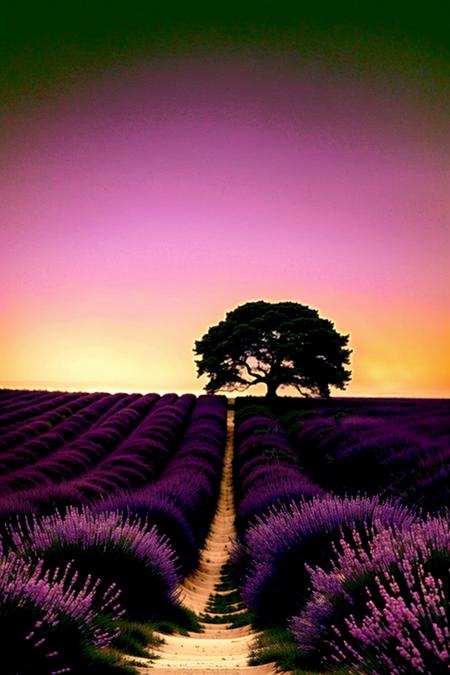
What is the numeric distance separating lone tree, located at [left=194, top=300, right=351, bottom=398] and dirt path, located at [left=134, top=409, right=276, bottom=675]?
28.8m

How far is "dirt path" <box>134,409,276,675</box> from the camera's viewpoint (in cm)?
464

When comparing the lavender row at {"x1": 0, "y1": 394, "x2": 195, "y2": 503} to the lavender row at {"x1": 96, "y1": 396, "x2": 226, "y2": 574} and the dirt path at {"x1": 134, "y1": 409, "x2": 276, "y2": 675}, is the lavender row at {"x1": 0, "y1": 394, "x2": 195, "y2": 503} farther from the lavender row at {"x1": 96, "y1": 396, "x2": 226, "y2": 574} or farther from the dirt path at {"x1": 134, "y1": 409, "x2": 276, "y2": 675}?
the dirt path at {"x1": 134, "y1": 409, "x2": 276, "y2": 675}

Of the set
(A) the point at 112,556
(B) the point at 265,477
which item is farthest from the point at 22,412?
(A) the point at 112,556

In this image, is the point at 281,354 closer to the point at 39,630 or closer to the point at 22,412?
the point at 22,412

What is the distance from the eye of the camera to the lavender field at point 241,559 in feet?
11.9

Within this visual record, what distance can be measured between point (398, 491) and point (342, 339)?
3314 cm

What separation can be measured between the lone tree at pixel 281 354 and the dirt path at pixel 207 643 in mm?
28815

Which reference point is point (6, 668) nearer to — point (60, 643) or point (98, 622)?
point (60, 643)

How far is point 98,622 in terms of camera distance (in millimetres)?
4746

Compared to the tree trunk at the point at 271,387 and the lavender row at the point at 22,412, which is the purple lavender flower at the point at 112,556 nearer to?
the lavender row at the point at 22,412

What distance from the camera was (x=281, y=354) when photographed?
41562 mm

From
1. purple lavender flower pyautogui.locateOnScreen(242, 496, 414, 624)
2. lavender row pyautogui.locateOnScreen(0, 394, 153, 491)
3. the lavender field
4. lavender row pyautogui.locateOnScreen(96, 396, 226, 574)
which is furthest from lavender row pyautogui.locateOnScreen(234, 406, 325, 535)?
lavender row pyautogui.locateOnScreen(0, 394, 153, 491)

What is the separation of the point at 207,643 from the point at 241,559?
127 inches

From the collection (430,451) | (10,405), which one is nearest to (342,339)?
(10,405)
